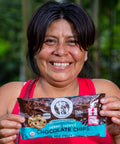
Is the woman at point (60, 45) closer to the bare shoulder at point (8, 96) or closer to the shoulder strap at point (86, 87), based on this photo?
the bare shoulder at point (8, 96)

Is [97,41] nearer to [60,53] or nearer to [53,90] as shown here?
[53,90]

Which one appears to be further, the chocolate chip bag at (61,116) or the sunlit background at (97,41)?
the sunlit background at (97,41)

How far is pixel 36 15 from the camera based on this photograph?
1.82 meters

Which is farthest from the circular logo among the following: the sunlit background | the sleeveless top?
the sunlit background

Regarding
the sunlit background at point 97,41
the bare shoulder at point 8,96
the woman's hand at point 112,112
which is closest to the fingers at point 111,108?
the woman's hand at point 112,112

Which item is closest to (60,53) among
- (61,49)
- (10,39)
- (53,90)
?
(61,49)

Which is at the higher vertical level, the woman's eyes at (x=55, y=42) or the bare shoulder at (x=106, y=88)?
the woman's eyes at (x=55, y=42)

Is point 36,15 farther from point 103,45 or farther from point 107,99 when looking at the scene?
point 103,45

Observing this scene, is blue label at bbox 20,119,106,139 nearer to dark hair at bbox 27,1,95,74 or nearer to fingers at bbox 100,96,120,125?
fingers at bbox 100,96,120,125

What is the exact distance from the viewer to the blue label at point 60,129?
1566mm

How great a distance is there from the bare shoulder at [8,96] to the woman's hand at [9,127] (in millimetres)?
288

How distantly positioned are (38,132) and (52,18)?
0.84 meters

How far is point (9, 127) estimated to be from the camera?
1.58 meters

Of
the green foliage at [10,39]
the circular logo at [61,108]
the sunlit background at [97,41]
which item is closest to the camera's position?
the circular logo at [61,108]
